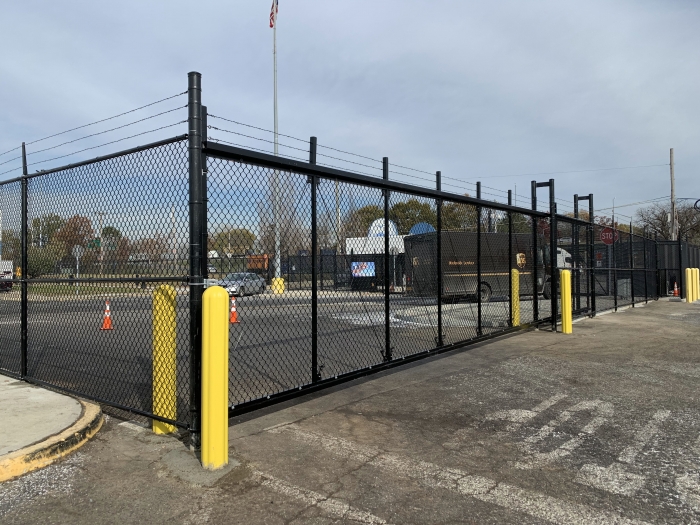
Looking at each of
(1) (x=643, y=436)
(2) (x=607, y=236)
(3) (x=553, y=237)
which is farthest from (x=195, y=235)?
(2) (x=607, y=236)

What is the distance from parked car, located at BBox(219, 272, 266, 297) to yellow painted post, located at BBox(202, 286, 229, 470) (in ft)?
2.22

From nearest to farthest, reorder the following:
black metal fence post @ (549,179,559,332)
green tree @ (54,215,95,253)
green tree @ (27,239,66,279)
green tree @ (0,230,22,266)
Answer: green tree @ (54,215,95,253) → green tree @ (27,239,66,279) → green tree @ (0,230,22,266) → black metal fence post @ (549,179,559,332)

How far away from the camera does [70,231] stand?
5516 mm

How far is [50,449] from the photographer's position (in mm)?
3941

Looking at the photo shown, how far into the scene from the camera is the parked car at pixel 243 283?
179 inches

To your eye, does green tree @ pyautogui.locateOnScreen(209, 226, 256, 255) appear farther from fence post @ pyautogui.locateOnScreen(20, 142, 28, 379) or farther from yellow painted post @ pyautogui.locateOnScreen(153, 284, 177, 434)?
fence post @ pyautogui.locateOnScreen(20, 142, 28, 379)

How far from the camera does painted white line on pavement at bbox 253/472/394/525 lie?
10.2 ft

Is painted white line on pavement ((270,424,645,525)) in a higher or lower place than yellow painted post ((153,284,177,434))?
lower

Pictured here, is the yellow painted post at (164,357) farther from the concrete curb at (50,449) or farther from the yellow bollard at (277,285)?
the yellow bollard at (277,285)

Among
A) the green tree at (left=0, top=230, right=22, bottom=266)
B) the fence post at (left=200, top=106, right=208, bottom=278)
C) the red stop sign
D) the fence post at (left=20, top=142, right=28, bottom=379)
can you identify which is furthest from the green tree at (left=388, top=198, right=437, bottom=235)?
the red stop sign

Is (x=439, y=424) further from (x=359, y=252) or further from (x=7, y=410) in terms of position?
(x=7, y=410)

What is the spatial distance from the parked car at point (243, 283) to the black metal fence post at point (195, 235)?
441 mm

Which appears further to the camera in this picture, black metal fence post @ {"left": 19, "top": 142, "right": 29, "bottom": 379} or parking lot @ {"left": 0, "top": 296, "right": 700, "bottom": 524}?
black metal fence post @ {"left": 19, "top": 142, "right": 29, "bottom": 379}

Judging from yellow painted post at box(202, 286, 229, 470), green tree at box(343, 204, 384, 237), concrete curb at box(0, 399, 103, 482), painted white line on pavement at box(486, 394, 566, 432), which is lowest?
painted white line on pavement at box(486, 394, 566, 432)
